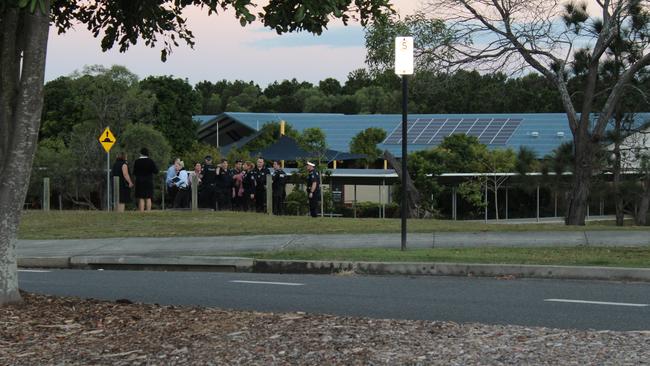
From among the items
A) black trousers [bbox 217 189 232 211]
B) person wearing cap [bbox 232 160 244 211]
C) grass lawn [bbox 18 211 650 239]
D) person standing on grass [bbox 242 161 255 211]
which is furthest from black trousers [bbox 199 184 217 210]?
grass lawn [bbox 18 211 650 239]

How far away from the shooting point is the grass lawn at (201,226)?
1825 centimetres

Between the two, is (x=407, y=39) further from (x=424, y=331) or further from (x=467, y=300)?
(x=424, y=331)

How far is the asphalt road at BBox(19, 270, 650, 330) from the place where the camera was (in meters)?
9.09

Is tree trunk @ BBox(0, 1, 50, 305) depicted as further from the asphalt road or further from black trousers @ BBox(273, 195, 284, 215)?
black trousers @ BBox(273, 195, 284, 215)

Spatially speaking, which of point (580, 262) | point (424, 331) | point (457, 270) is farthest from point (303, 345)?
point (580, 262)

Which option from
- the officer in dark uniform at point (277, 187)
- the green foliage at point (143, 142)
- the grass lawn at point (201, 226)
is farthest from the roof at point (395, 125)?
the grass lawn at point (201, 226)

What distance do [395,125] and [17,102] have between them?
182 feet

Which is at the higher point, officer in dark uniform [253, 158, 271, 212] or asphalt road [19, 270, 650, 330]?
officer in dark uniform [253, 158, 271, 212]

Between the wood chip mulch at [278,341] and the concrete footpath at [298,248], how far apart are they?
518 centimetres

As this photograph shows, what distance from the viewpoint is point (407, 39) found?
13.7 m

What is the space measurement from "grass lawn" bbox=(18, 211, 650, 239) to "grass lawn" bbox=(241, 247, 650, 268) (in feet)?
10.5

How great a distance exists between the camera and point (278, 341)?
22.2ft

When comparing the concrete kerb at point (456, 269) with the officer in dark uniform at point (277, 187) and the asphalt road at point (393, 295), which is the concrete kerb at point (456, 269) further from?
the officer in dark uniform at point (277, 187)

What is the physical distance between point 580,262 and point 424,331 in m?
6.36
